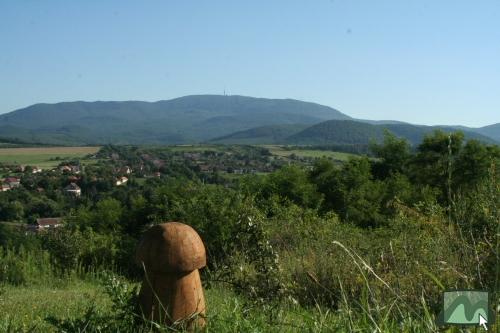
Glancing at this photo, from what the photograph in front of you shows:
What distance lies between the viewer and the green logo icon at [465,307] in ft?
5.21

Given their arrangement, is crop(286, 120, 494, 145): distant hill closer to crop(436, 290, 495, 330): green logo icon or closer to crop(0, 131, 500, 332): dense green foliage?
crop(0, 131, 500, 332): dense green foliage

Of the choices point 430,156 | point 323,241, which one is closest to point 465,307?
point 323,241

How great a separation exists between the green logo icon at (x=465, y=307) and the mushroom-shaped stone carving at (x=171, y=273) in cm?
179

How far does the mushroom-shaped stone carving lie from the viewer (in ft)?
10.3

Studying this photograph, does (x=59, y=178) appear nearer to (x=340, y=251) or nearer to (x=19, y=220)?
(x=19, y=220)

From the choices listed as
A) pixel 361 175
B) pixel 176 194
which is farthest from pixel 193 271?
pixel 361 175

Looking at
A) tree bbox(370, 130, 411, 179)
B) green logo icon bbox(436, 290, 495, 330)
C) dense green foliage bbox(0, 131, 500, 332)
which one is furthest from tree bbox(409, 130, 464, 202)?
green logo icon bbox(436, 290, 495, 330)

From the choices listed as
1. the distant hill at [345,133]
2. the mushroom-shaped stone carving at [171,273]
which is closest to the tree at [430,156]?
the mushroom-shaped stone carving at [171,273]

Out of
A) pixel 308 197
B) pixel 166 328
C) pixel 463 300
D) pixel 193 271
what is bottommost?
pixel 308 197

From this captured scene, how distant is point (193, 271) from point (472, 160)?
22394mm

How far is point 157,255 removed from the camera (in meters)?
3.13

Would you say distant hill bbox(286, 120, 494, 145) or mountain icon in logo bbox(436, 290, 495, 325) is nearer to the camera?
mountain icon in logo bbox(436, 290, 495, 325)

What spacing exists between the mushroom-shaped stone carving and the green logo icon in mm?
1791

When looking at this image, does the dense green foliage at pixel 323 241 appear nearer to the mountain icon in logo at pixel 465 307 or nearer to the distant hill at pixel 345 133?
the mountain icon in logo at pixel 465 307
